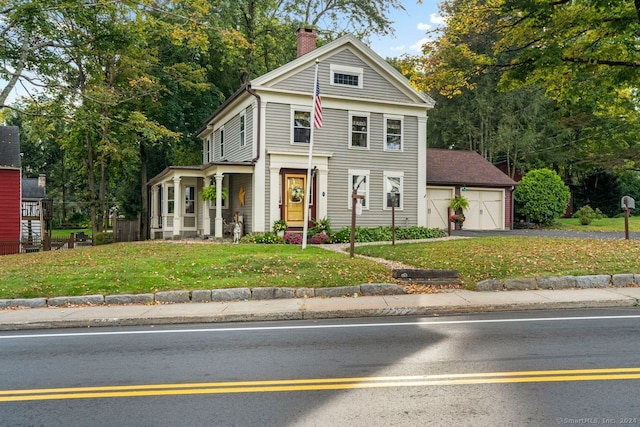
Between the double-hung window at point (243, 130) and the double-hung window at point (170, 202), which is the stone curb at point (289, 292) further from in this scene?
the double-hung window at point (170, 202)

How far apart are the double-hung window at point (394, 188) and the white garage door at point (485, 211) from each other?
655 centimetres

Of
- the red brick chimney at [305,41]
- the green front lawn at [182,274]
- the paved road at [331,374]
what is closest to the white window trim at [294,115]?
the red brick chimney at [305,41]

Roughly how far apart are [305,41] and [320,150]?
234 inches

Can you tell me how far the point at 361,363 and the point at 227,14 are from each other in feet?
97.8

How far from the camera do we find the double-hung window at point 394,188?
857 inches

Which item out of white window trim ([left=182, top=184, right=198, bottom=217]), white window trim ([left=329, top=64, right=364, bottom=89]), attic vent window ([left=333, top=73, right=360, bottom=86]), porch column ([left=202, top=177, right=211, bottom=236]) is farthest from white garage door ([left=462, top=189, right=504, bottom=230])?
white window trim ([left=182, top=184, right=198, bottom=217])

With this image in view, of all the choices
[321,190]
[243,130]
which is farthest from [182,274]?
[243,130]

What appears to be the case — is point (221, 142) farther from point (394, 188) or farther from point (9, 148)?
point (9, 148)

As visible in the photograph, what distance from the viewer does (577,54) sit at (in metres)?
12.4

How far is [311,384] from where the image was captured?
4.56 m

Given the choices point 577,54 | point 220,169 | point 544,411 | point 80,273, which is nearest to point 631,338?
point 544,411

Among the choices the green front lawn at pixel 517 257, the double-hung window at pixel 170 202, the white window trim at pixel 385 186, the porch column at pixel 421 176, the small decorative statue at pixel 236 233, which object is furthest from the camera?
the double-hung window at pixel 170 202

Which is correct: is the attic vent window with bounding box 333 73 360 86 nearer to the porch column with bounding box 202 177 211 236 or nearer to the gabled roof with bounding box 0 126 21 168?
the porch column with bounding box 202 177 211 236

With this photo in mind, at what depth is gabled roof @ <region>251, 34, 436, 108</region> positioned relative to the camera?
19.5 metres
